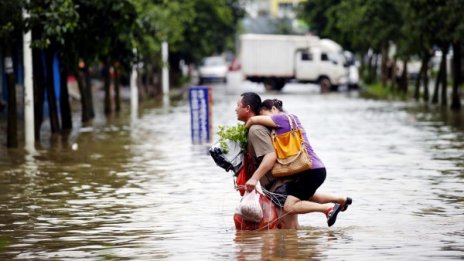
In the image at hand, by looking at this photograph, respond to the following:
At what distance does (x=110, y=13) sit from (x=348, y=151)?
26.7 ft

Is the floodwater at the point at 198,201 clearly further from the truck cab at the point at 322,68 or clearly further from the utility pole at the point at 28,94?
the truck cab at the point at 322,68

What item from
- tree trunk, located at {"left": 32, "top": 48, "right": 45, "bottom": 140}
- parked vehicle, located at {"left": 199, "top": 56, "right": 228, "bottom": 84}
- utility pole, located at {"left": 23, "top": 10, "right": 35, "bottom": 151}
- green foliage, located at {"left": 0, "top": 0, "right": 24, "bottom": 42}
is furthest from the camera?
parked vehicle, located at {"left": 199, "top": 56, "right": 228, "bottom": 84}

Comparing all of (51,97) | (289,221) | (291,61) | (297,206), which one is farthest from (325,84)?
(297,206)

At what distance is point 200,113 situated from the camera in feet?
93.5

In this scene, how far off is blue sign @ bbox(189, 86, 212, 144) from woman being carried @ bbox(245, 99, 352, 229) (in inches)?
593

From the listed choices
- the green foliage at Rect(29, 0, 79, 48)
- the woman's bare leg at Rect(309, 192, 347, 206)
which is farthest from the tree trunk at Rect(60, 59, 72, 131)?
the woman's bare leg at Rect(309, 192, 347, 206)

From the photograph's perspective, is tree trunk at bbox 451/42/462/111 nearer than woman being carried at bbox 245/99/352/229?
No

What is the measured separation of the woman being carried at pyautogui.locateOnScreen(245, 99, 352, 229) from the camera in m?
12.9

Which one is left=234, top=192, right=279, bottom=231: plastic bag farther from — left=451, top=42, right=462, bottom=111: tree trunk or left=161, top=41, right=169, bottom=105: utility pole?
left=161, top=41, right=169, bottom=105: utility pole

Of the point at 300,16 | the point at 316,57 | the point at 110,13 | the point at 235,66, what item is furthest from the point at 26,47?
the point at 235,66

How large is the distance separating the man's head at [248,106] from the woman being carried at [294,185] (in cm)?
8

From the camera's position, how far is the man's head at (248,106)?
13.0 m

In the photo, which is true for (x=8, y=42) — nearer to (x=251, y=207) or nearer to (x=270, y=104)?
(x=270, y=104)

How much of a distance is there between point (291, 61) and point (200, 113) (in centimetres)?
4563
